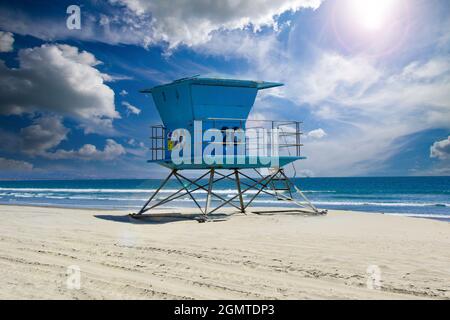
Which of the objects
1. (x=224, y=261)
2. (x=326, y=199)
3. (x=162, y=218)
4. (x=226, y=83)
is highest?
(x=226, y=83)

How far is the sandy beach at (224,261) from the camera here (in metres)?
5.31

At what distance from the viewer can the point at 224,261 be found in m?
7.09

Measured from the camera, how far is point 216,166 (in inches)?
543

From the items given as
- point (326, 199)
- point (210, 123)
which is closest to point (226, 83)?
point (210, 123)

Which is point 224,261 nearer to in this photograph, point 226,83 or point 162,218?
point 226,83

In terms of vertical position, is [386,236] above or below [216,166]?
below

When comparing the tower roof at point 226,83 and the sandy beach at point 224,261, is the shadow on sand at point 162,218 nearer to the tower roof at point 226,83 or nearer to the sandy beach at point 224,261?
the sandy beach at point 224,261

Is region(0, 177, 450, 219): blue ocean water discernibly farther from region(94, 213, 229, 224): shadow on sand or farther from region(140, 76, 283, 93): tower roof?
region(140, 76, 283, 93): tower roof

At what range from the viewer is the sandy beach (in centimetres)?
531

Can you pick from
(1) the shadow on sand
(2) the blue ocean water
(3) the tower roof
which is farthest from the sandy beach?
(2) the blue ocean water

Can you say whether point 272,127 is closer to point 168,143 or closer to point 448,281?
point 168,143
